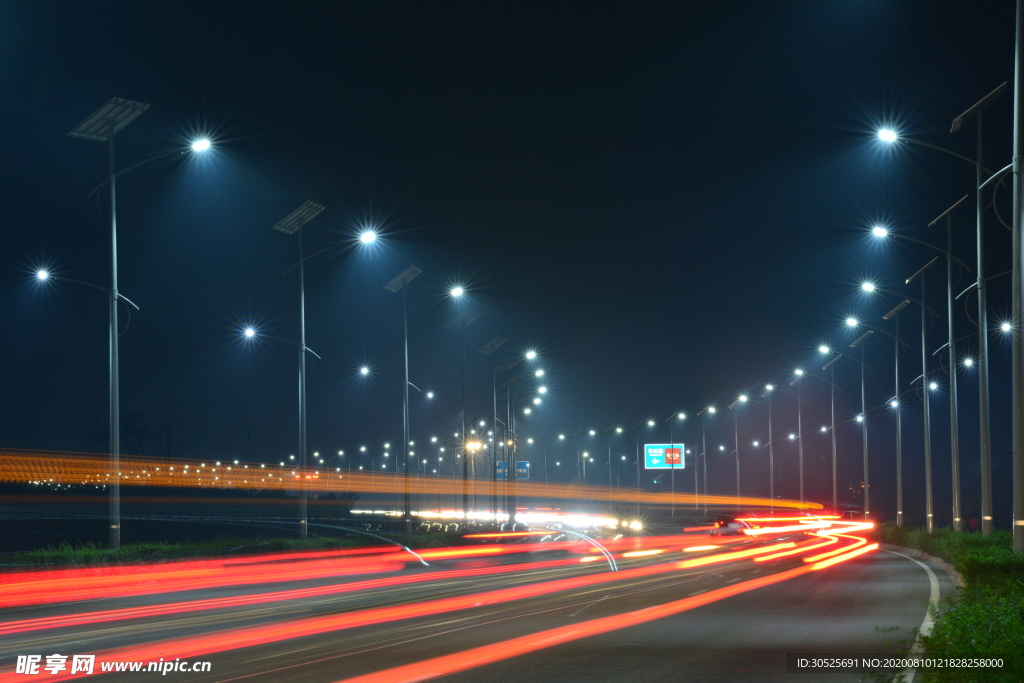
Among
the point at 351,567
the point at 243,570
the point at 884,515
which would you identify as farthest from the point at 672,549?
the point at 884,515

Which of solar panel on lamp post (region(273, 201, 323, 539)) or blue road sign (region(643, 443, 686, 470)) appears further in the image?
blue road sign (region(643, 443, 686, 470))

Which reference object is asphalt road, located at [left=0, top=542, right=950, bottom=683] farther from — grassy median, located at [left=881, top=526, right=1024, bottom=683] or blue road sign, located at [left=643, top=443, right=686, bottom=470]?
blue road sign, located at [left=643, top=443, right=686, bottom=470]

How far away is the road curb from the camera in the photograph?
87.0 feet

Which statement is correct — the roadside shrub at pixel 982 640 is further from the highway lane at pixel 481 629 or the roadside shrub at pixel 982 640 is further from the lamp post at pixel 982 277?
the lamp post at pixel 982 277

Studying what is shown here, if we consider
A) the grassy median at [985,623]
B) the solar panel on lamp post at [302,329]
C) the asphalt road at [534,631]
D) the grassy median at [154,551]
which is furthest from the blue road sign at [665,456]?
the grassy median at [985,623]

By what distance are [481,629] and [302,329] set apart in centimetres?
2107

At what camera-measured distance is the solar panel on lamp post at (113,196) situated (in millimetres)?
26766

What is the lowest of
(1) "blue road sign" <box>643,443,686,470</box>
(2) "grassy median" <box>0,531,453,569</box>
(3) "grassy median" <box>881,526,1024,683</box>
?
(1) "blue road sign" <box>643,443,686,470</box>

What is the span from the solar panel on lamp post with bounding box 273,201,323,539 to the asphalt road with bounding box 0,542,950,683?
27.3ft

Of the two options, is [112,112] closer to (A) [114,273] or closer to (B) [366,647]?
(A) [114,273]

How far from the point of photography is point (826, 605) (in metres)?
20.0

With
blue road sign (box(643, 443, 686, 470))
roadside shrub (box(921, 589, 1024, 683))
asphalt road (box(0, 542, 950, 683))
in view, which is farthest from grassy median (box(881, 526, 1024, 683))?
blue road sign (box(643, 443, 686, 470))

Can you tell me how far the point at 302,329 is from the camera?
35.5 m

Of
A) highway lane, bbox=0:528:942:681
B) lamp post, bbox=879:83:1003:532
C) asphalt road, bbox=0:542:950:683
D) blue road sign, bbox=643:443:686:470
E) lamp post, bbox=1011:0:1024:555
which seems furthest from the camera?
blue road sign, bbox=643:443:686:470
